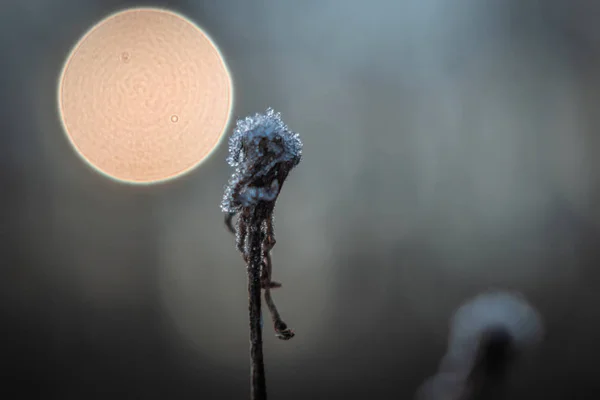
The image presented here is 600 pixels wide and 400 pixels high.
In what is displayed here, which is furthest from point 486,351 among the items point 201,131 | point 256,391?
point 201,131

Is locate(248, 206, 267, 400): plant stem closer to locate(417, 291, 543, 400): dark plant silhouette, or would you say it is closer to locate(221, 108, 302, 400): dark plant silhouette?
locate(221, 108, 302, 400): dark plant silhouette

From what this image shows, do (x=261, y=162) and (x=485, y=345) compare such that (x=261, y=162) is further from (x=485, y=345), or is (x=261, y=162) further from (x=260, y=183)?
(x=485, y=345)

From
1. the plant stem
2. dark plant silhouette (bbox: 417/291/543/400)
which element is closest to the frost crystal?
the plant stem

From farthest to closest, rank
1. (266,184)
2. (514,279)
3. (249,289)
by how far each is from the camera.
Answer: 1. (514,279)
2. (266,184)
3. (249,289)

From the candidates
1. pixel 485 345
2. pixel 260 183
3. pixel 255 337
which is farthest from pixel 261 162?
pixel 485 345

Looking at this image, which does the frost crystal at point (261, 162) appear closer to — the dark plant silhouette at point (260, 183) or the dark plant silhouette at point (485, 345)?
the dark plant silhouette at point (260, 183)

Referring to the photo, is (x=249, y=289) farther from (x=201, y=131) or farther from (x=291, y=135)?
(x=201, y=131)
